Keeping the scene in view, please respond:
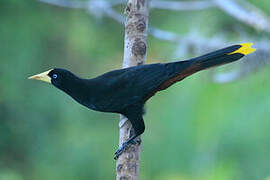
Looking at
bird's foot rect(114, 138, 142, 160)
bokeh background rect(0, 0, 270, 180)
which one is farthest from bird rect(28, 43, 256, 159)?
bokeh background rect(0, 0, 270, 180)

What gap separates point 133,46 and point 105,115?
11.4 ft

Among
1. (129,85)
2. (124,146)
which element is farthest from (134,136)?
(129,85)

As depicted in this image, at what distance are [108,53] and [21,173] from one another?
158cm

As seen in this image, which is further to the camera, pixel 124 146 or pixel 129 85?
pixel 129 85

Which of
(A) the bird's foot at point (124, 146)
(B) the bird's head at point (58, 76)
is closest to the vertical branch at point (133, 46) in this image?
(A) the bird's foot at point (124, 146)

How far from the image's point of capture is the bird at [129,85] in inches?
86.9

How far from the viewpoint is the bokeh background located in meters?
4.80

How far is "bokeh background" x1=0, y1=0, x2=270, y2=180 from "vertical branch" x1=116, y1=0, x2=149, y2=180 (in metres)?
1.99

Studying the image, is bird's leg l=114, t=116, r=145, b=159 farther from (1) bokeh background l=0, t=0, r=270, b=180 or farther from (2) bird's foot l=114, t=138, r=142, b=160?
(1) bokeh background l=0, t=0, r=270, b=180

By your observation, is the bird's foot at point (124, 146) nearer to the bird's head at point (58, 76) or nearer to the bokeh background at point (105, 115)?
the bird's head at point (58, 76)

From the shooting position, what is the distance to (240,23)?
A: 15.8 feet

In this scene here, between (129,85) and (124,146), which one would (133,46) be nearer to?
(129,85)

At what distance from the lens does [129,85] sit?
7.54 feet

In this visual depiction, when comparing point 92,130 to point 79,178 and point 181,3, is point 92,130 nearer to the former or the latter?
point 79,178
